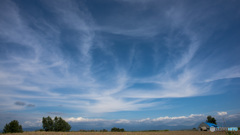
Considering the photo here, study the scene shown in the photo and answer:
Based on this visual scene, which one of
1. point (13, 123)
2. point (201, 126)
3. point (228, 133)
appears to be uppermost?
point (228, 133)

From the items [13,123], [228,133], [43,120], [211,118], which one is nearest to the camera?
[228,133]

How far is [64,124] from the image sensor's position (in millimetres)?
121438

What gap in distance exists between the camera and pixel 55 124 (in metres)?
119

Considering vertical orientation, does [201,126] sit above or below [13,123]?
below

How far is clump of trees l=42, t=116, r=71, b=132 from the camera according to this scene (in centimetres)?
11625

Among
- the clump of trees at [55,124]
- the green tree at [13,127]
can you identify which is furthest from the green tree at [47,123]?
the green tree at [13,127]

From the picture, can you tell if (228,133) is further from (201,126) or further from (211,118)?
(211,118)

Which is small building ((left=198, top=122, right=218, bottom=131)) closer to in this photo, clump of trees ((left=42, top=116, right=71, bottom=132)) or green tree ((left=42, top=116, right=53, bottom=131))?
clump of trees ((left=42, top=116, right=71, bottom=132))

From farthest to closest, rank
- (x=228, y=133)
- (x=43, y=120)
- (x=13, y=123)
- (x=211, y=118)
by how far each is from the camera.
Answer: (x=211, y=118)
(x=43, y=120)
(x=13, y=123)
(x=228, y=133)

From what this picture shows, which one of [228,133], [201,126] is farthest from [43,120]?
→ [228,133]

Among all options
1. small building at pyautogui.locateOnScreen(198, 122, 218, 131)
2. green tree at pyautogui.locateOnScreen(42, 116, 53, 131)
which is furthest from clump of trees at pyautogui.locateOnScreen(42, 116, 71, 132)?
small building at pyautogui.locateOnScreen(198, 122, 218, 131)

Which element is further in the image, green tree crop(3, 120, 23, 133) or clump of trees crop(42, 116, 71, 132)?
clump of trees crop(42, 116, 71, 132)

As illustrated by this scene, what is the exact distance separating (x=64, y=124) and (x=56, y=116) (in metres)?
9.38

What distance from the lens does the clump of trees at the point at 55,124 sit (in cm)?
11625
